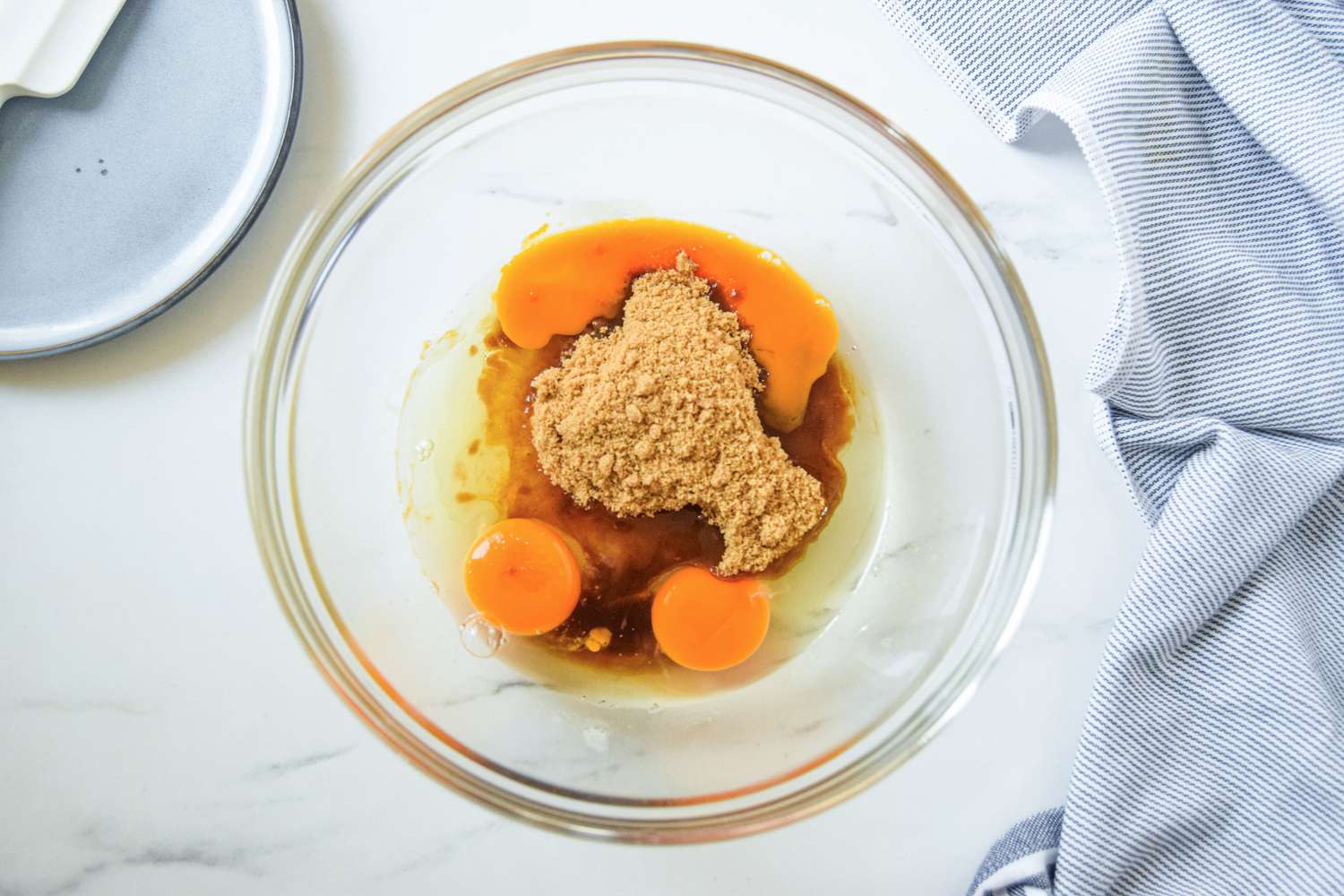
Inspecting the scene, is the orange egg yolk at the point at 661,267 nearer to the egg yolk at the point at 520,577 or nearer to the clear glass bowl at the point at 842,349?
the clear glass bowl at the point at 842,349

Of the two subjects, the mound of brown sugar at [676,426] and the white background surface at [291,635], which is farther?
the white background surface at [291,635]

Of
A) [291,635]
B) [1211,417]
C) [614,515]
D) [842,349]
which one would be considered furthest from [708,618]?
[1211,417]

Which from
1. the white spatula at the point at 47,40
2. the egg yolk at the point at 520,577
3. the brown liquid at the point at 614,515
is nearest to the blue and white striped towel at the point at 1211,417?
the brown liquid at the point at 614,515

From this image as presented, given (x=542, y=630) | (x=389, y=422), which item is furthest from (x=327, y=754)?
(x=389, y=422)

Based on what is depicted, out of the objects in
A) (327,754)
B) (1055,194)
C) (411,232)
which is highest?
(1055,194)

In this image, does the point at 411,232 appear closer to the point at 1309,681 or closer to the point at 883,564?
the point at 883,564

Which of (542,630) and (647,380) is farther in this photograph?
(542,630)

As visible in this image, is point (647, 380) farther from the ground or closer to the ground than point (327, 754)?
farther from the ground
